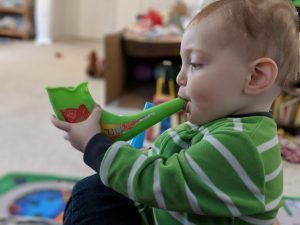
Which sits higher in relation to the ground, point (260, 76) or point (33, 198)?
Result: point (260, 76)

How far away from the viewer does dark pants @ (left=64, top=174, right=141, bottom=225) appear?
562 millimetres

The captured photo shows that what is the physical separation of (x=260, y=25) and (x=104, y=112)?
229 millimetres

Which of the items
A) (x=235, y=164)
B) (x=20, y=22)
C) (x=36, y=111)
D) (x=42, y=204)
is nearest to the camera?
(x=235, y=164)

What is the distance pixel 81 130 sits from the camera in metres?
0.50

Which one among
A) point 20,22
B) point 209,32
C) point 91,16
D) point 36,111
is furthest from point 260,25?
point 91,16

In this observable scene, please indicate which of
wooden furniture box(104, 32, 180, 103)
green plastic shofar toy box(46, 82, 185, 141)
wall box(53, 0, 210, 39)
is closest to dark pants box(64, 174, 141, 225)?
green plastic shofar toy box(46, 82, 185, 141)

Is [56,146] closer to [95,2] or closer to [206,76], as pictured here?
[206,76]

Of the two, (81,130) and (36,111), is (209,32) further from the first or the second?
(36,111)

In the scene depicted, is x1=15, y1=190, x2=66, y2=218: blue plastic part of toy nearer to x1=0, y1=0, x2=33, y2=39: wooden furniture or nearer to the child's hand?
the child's hand

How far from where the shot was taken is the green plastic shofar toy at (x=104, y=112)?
503 mm

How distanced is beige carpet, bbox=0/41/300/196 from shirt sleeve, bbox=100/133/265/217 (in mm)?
596

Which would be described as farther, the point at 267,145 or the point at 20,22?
the point at 20,22

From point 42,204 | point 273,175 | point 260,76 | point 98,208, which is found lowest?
point 42,204

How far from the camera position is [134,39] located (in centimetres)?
193
